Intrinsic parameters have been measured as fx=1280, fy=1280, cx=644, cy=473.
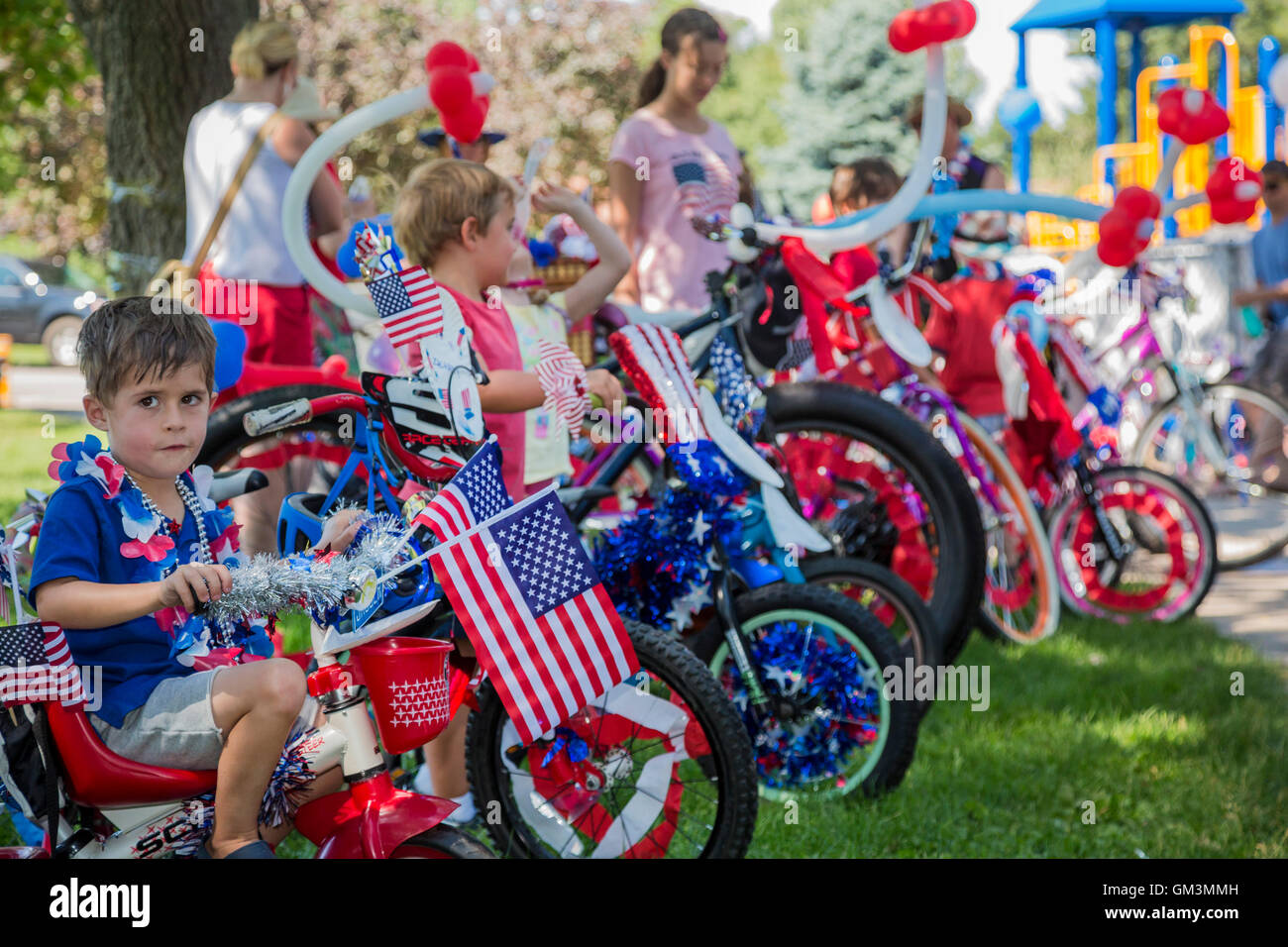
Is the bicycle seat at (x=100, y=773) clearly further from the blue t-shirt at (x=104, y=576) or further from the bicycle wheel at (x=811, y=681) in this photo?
the bicycle wheel at (x=811, y=681)

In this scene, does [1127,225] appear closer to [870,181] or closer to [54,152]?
[870,181]

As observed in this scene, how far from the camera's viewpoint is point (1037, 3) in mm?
14039

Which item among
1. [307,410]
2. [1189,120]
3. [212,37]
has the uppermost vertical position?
[212,37]

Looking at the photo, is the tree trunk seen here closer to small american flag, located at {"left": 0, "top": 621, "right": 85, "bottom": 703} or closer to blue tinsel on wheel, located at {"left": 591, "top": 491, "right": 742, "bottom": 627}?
blue tinsel on wheel, located at {"left": 591, "top": 491, "right": 742, "bottom": 627}

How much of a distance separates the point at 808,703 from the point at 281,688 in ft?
4.63

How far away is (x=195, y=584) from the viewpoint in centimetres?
197

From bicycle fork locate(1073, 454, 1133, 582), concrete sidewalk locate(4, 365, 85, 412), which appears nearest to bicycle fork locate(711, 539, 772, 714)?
bicycle fork locate(1073, 454, 1133, 582)

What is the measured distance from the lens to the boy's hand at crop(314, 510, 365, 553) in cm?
242

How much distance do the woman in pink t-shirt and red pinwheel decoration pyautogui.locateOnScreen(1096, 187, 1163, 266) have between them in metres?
1.41

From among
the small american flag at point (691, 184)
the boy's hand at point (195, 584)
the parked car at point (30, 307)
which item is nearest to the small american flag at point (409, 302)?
the boy's hand at point (195, 584)

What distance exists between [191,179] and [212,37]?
118 centimetres
